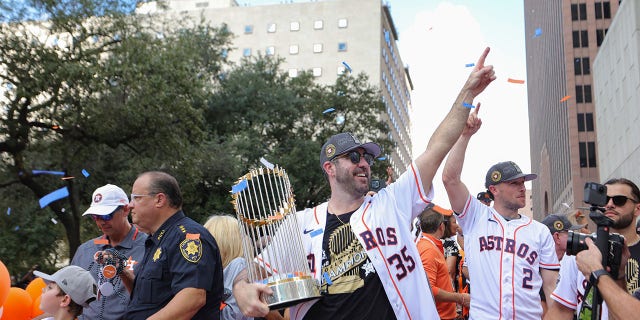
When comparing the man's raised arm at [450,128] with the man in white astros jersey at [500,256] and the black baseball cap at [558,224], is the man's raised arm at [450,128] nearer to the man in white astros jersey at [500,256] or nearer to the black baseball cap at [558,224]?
the man in white astros jersey at [500,256]

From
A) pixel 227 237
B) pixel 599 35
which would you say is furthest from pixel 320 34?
pixel 227 237

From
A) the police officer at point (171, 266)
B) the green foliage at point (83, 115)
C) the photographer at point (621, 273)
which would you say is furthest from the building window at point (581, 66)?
the police officer at point (171, 266)

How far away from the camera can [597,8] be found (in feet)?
270

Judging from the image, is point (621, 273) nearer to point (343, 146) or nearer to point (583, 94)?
point (343, 146)

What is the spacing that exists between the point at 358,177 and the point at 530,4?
128471 millimetres

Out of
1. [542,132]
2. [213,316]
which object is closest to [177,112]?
[213,316]

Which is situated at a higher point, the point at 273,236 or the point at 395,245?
the point at 273,236

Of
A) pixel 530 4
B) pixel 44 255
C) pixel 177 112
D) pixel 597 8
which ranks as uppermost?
pixel 530 4

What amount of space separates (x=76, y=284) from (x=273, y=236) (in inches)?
85.8

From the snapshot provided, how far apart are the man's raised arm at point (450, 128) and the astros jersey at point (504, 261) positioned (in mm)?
1887

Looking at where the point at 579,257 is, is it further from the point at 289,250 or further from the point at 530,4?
the point at 530,4

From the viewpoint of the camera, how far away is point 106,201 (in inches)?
253

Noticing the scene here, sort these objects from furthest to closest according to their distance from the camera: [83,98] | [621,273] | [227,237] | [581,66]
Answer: [581,66]
[83,98]
[227,237]
[621,273]

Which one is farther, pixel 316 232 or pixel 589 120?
pixel 589 120
